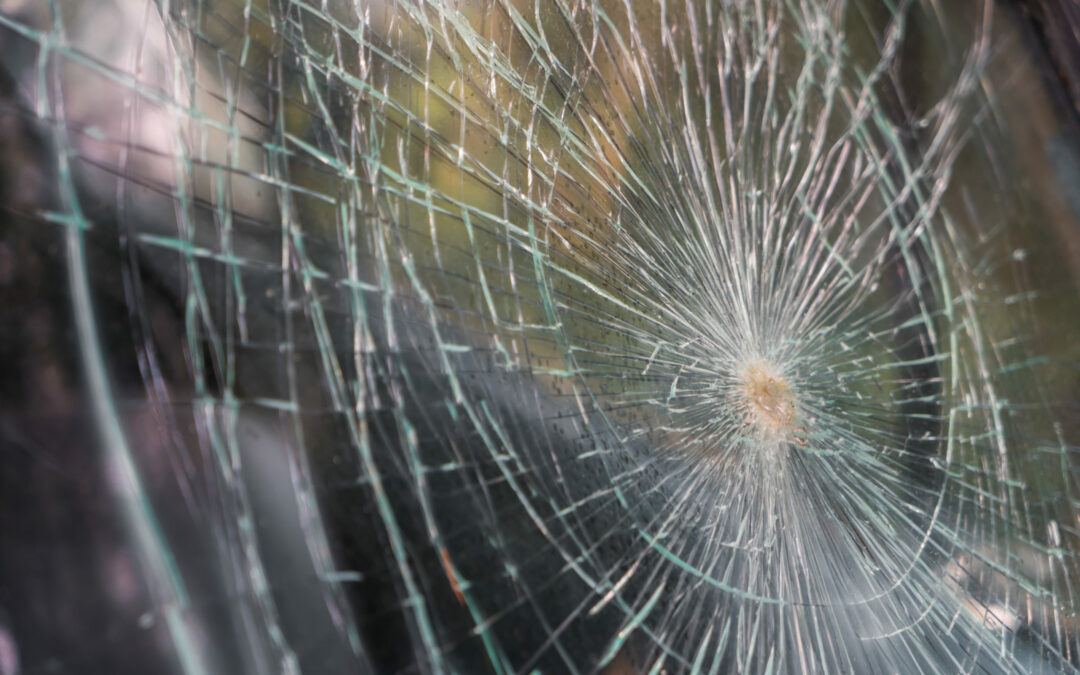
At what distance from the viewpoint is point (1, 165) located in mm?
276

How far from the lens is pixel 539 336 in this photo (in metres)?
0.52

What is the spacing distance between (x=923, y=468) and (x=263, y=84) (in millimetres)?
616

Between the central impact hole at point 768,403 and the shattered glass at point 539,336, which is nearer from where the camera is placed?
the shattered glass at point 539,336

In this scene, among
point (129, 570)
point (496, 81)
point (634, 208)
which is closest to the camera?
point (129, 570)

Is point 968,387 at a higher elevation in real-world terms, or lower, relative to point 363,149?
lower

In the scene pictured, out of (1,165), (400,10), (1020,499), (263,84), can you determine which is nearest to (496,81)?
(400,10)

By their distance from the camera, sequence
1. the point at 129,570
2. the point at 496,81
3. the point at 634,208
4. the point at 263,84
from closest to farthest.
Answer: the point at 129,570 → the point at 263,84 → the point at 496,81 → the point at 634,208

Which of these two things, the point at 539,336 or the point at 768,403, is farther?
the point at 768,403

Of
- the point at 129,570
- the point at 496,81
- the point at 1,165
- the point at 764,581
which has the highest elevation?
the point at 496,81

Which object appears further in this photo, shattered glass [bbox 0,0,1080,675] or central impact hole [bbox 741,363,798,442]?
central impact hole [bbox 741,363,798,442]

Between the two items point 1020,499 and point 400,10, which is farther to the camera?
point 1020,499

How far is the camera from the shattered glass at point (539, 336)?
0.94ft

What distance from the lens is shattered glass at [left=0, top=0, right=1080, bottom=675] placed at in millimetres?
286

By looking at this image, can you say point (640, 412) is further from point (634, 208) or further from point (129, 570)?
point (129, 570)
